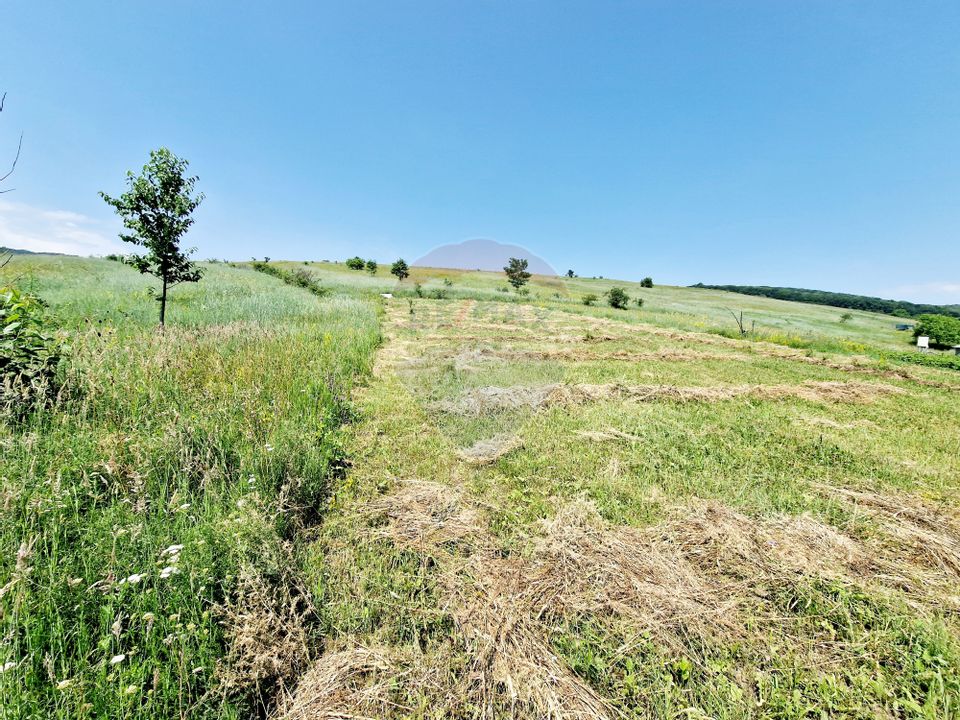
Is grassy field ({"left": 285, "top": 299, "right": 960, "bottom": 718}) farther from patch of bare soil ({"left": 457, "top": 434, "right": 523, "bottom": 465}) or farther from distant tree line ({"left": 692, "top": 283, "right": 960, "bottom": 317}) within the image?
distant tree line ({"left": 692, "top": 283, "right": 960, "bottom": 317})

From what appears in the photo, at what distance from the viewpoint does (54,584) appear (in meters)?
1.98

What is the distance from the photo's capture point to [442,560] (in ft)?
9.49

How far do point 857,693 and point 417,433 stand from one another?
480cm

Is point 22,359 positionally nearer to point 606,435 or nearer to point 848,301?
point 606,435

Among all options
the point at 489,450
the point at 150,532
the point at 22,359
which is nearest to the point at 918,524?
the point at 489,450

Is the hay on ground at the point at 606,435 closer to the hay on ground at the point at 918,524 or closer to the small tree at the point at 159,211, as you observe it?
the hay on ground at the point at 918,524

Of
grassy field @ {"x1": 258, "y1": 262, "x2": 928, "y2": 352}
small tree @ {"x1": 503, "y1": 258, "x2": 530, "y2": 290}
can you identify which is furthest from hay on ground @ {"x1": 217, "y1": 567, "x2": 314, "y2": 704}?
small tree @ {"x1": 503, "y1": 258, "x2": 530, "y2": 290}

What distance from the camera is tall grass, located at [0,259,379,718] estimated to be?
5.74ft

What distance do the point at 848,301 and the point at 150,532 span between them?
12039cm

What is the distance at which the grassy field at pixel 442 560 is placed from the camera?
1917mm

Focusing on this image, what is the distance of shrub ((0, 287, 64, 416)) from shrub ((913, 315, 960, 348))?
183 feet

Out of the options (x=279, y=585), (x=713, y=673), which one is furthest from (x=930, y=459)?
(x=279, y=585)

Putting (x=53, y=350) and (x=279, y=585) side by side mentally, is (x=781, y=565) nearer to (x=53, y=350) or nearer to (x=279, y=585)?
(x=279, y=585)

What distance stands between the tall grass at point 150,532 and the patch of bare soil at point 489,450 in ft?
5.54
